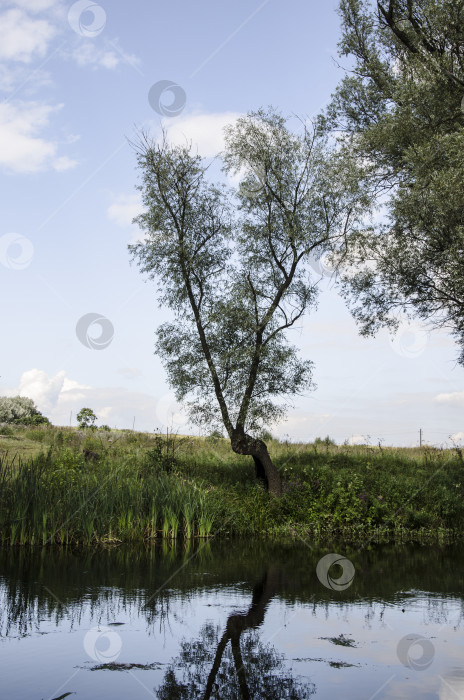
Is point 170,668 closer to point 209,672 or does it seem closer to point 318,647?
point 209,672

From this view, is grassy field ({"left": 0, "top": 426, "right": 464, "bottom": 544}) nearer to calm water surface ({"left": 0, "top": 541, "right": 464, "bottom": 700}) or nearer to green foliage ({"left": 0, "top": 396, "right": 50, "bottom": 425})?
calm water surface ({"left": 0, "top": 541, "right": 464, "bottom": 700})

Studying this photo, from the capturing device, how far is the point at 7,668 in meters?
6.85

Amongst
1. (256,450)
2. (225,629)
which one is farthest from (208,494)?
(225,629)

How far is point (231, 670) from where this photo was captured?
272 inches

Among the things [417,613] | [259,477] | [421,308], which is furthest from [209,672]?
[421,308]

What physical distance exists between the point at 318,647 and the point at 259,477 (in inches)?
643

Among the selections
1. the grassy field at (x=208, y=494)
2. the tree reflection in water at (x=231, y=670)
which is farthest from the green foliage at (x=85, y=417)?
the tree reflection in water at (x=231, y=670)

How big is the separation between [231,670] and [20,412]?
42100mm

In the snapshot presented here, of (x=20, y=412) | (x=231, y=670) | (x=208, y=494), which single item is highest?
(x=20, y=412)

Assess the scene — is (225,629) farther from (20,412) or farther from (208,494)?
(20,412)

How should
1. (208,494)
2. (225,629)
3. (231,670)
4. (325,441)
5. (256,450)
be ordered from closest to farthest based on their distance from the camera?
1. (231,670)
2. (225,629)
3. (208,494)
4. (256,450)
5. (325,441)

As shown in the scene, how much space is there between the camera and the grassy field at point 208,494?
1652cm

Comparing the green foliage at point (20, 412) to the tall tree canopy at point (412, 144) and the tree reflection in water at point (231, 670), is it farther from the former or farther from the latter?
the tree reflection in water at point (231, 670)

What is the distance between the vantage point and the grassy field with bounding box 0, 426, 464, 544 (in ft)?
54.2
